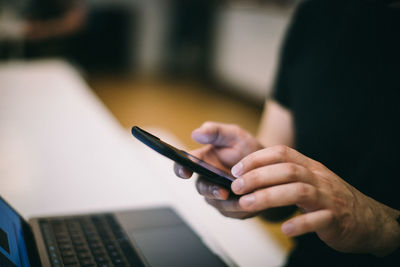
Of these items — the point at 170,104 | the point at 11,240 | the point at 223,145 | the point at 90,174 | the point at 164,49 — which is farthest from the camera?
the point at 164,49

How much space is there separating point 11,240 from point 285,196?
0.32 meters

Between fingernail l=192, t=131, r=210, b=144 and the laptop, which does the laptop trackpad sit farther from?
fingernail l=192, t=131, r=210, b=144

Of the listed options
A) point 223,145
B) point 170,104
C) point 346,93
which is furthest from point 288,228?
point 170,104

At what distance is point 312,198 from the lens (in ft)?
1.14

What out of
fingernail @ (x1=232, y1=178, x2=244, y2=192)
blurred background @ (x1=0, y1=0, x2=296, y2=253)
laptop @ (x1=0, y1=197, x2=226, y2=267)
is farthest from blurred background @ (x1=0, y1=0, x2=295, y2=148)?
fingernail @ (x1=232, y1=178, x2=244, y2=192)

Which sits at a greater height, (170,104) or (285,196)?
(285,196)

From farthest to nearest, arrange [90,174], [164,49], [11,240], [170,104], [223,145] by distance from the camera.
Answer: [164,49], [170,104], [90,174], [223,145], [11,240]

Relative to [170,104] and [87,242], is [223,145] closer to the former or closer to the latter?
[87,242]

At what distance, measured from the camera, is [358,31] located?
0.65 metres

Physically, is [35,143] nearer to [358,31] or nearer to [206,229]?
[206,229]

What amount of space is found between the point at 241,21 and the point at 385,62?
3.33m

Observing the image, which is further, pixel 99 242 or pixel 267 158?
pixel 99 242

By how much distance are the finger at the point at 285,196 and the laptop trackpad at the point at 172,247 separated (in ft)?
0.64

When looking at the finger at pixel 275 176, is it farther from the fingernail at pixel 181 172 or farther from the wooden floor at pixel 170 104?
the wooden floor at pixel 170 104
